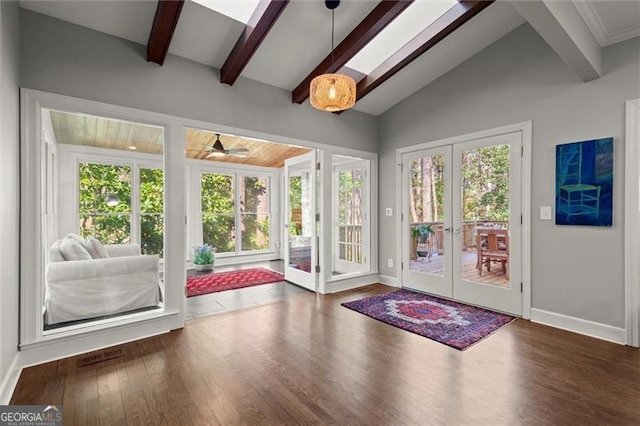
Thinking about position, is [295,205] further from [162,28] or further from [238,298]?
[162,28]

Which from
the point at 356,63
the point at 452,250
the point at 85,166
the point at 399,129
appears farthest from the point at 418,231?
the point at 85,166

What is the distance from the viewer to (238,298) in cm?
430

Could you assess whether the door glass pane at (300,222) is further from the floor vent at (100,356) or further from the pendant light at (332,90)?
the floor vent at (100,356)

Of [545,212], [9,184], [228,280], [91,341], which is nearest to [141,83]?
[9,184]

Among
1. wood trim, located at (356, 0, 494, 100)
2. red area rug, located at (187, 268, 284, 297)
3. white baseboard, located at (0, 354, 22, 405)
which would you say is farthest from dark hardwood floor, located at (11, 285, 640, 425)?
wood trim, located at (356, 0, 494, 100)

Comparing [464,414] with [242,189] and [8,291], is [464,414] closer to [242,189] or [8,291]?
[8,291]

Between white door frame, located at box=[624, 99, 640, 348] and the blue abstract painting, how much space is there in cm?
Answer: 11

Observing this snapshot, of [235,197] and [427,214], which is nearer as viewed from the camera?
[427,214]

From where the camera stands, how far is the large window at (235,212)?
275 inches

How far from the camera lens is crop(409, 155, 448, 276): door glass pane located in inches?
166

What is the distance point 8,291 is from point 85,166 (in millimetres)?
1301

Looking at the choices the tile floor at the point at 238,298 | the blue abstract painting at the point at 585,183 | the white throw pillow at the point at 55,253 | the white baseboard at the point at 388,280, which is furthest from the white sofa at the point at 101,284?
the blue abstract painting at the point at 585,183

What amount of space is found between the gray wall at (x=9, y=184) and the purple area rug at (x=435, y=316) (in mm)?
3099

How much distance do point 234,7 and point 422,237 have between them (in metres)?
3.63
